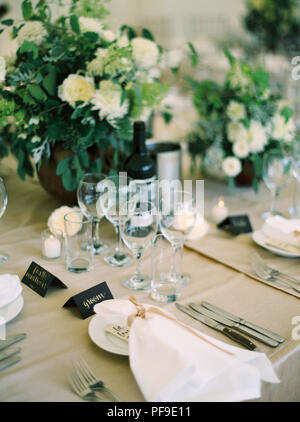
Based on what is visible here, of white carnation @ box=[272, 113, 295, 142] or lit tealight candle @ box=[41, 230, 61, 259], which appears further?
white carnation @ box=[272, 113, 295, 142]

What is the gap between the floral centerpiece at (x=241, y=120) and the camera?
5.40ft

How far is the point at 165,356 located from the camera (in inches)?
27.0

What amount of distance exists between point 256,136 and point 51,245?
3.08 ft

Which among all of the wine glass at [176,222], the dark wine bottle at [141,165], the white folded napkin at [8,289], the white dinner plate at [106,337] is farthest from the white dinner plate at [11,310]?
the dark wine bottle at [141,165]

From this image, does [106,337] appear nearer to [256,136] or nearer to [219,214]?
[219,214]

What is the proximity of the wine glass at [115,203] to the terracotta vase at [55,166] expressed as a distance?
262mm

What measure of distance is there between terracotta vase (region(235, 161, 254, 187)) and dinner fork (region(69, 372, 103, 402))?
1259 millimetres

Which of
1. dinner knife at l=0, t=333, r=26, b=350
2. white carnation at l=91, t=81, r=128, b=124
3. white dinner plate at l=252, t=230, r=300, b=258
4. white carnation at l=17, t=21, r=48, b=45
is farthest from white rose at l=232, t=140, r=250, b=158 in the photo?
dinner knife at l=0, t=333, r=26, b=350

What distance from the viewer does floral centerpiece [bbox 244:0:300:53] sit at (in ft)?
14.2

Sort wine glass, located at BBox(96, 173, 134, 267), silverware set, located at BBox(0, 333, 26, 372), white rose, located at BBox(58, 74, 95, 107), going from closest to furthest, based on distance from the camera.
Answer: silverware set, located at BBox(0, 333, 26, 372) < wine glass, located at BBox(96, 173, 134, 267) < white rose, located at BBox(58, 74, 95, 107)

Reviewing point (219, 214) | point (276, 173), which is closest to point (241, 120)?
point (276, 173)

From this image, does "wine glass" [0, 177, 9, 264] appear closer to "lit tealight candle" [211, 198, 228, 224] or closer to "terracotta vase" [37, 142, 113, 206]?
"terracotta vase" [37, 142, 113, 206]

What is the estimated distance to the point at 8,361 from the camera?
2.52ft

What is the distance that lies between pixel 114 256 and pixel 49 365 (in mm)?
464
